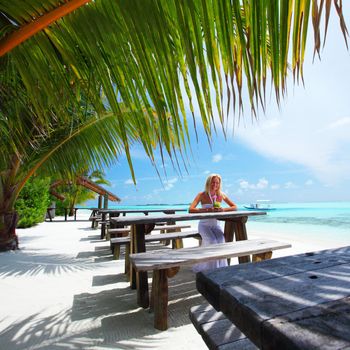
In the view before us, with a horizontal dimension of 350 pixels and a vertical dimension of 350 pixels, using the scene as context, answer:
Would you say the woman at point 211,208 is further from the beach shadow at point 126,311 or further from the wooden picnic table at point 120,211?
the wooden picnic table at point 120,211

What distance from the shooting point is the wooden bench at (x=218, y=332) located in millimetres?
875

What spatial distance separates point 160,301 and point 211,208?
1671mm

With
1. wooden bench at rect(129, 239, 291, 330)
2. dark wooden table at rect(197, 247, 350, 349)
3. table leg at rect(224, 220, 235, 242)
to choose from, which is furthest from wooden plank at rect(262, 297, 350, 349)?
table leg at rect(224, 220, 235, 242)

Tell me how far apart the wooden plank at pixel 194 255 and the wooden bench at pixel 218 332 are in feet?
2.27

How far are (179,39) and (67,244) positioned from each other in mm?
6304

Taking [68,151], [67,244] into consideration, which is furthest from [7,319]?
[67,244]

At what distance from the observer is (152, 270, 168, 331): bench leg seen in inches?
76.0

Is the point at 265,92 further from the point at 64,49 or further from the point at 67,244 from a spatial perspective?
the point at 67,244

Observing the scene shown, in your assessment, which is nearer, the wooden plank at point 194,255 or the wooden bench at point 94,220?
the wooden plank at point 194,255

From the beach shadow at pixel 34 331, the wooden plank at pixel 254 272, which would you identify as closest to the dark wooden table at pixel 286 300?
the wooden plank at pixel 254 272

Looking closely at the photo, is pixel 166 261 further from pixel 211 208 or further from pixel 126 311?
pixel 211 208

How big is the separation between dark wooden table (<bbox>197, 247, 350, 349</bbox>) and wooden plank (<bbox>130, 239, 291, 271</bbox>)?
1178 mm

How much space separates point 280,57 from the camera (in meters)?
0.75

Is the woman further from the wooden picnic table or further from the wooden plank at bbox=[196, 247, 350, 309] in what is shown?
the wooden plank at bbox=[196, 247, 350, 309]
